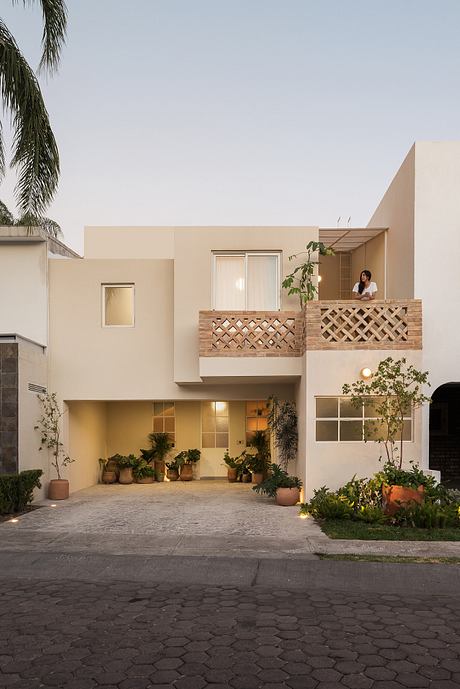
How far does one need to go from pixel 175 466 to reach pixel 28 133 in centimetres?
1057

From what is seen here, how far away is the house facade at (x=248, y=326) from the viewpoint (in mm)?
12578

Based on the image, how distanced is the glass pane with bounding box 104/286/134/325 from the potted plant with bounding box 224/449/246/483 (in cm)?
500

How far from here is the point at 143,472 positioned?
1759cm

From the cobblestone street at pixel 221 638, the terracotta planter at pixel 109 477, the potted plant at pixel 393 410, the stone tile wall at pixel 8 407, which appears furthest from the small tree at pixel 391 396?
the terracotta planter at pixel 109 477

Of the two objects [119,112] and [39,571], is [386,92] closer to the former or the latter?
[119,112]

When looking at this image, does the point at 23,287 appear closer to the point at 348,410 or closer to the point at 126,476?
the point at 126,476

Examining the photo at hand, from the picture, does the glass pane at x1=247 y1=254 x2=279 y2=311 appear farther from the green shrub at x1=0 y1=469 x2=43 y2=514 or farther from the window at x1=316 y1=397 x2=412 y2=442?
the green shrub at x1=0 y1=469 x2=43 y2=514

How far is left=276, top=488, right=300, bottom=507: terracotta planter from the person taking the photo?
42.2 ft

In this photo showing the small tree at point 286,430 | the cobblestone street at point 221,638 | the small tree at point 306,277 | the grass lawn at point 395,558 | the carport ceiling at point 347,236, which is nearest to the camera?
the cobblestone street at point 221,638

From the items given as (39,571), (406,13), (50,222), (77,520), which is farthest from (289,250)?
(50,222)

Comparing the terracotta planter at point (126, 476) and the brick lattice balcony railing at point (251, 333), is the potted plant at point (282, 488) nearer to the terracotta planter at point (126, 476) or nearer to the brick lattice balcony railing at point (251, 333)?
the brick lattice balcony railing at point (251, 333)

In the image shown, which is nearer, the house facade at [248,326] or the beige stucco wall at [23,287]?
the house facade at [248,326]

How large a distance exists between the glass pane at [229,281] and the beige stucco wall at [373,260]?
3.42m

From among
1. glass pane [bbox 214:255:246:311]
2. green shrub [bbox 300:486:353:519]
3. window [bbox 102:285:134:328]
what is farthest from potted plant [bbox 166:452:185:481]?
green shrub [bbox 300:486:353:519]
